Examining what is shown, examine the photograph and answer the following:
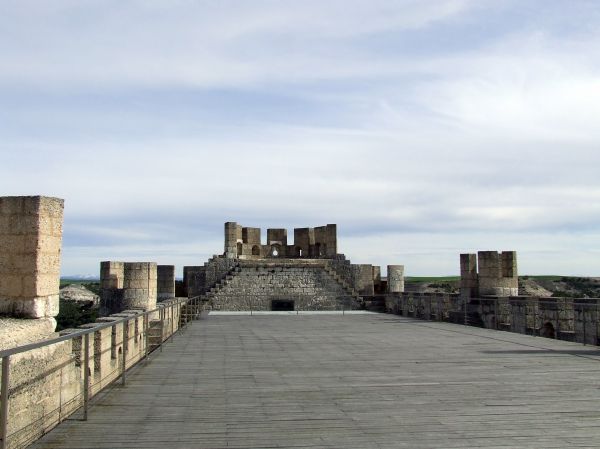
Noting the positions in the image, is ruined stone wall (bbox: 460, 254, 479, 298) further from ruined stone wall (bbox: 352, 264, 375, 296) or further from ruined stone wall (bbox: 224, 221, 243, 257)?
ruined stone wall (bbox: 224, 221, 243, 257)

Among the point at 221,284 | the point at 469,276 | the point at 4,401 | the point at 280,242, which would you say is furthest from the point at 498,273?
the point at 280,242

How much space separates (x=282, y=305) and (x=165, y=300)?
21.8 feet

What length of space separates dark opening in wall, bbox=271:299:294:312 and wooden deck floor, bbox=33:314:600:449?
15.1m

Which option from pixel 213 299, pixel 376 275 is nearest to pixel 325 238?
pixel 376 275

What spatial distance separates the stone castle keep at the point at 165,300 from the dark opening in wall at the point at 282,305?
0.04m

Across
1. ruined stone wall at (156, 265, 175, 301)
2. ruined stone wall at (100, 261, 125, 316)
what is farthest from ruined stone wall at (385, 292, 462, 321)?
ruined stone wall at (100, 261, 125, 316)

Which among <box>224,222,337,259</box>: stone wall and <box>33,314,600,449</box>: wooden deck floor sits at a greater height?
<box>224,222,337,259</box>: stone wall

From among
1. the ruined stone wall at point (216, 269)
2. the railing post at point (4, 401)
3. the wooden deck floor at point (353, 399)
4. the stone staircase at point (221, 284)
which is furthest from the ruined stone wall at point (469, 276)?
the railing post at point (4, 401)

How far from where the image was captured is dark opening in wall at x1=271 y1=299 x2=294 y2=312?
27.0 meters

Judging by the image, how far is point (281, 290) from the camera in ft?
90.4

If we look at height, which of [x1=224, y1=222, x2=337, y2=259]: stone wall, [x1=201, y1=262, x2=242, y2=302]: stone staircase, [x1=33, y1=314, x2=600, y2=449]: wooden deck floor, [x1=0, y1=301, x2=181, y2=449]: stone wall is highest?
[x1=224, y1=222, x2=337, y2=259]: stone wall

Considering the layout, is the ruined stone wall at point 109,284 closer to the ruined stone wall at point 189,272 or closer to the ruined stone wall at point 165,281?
the ruined stone wall at point 165,281

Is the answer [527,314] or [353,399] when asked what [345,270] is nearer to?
[527,314]

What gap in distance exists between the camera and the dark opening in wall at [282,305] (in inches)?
1065
